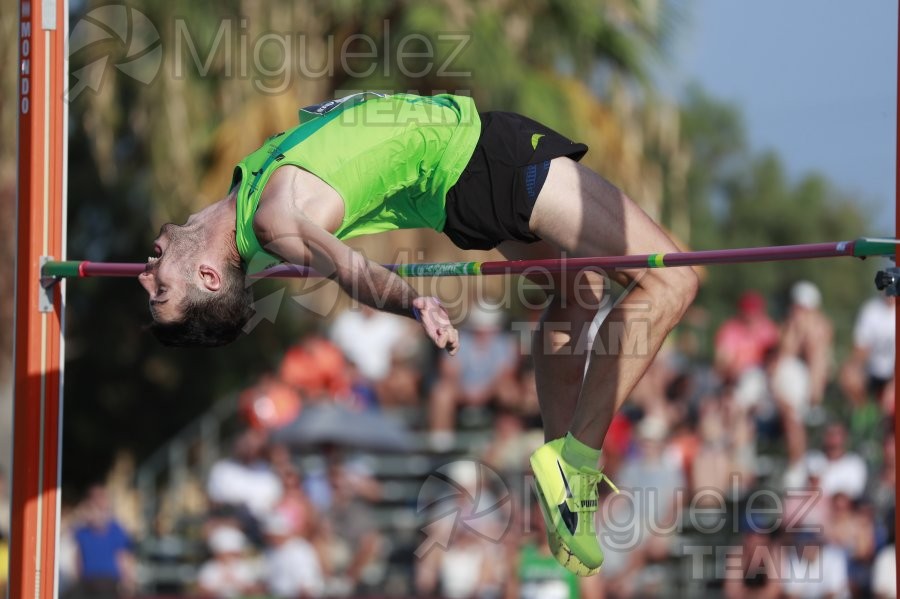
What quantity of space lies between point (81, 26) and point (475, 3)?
3263 mm

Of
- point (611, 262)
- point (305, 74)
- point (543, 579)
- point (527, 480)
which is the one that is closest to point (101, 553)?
point (527, 480)

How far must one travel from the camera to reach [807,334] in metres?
8.55

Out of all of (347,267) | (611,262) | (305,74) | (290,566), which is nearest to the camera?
(347,267)

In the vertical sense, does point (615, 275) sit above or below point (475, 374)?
above

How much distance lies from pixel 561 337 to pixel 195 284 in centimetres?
124

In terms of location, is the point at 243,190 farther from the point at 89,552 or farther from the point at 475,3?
the point at 475,3

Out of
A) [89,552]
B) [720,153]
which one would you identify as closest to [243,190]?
[89,552]

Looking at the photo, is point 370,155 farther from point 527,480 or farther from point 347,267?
point 527,480

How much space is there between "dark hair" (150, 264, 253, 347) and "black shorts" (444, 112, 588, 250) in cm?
66

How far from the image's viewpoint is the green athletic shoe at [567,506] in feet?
12.7

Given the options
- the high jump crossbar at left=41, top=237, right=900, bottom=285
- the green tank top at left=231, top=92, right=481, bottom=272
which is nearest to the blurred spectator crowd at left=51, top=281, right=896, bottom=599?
the high jump crossbar at left=41, top=237, right=900, bottom=285

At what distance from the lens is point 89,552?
9.42 m

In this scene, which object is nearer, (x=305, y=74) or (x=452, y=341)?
(x=452, y=341)

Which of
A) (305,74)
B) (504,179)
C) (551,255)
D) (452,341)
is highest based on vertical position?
(305,74)
